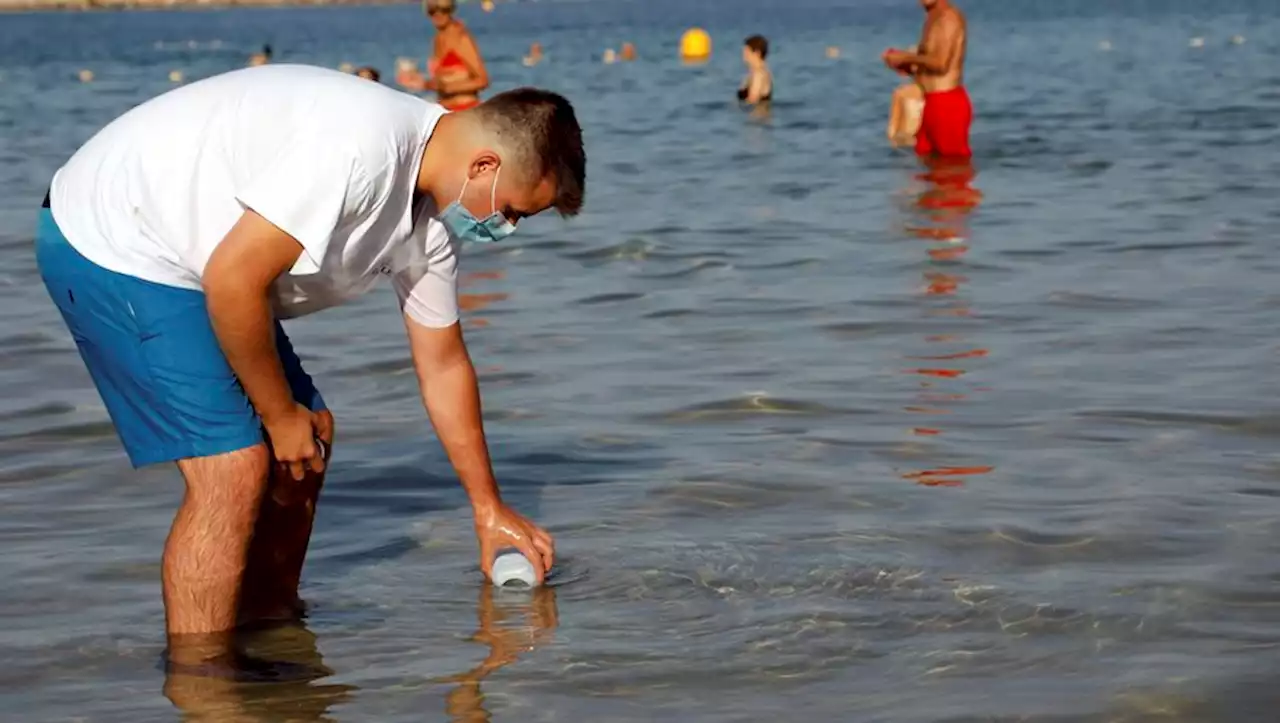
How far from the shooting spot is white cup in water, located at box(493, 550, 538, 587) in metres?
5.54

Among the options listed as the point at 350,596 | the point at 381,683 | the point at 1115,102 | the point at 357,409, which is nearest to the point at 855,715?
the point at 381,683

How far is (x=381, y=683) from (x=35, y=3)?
12257cm

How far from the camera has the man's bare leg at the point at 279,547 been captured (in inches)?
202

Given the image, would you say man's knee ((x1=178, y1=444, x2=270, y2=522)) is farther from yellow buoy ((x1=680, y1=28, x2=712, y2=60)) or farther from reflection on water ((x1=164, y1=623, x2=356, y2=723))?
yellow buoy ((x1=680, y1=28, x2=712, y2=60))

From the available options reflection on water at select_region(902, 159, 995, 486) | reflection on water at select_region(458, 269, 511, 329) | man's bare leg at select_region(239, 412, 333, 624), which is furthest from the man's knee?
reflection on water at select_region(458, 269, 511, 329)

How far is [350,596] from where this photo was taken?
227 inches

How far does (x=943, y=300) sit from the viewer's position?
1030cm

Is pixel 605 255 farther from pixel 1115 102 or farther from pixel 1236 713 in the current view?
pixel 1115 102

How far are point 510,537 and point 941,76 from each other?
453 inches

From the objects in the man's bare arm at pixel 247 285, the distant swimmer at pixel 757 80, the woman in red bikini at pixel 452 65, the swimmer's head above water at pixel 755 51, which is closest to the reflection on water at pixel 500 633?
the man's bare arm at pixel 247 285

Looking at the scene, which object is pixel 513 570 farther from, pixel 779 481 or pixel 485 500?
pixel 779 481

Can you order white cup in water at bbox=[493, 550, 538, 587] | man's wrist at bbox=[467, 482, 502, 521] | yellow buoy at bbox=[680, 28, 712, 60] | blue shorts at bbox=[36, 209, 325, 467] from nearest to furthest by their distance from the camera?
blue shorts at bbox=[36, 209, 325, 467]
man's wrist at bbox=[467, 482, 502, 521]
white cup in water at bbox=[493, 550, 538, 587]
yellow buoy at bbox=[680, 28, 712, 60]

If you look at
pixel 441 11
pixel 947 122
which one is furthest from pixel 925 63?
pixel 441 11

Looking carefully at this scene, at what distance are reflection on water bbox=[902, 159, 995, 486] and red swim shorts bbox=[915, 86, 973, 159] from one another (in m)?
0.16
